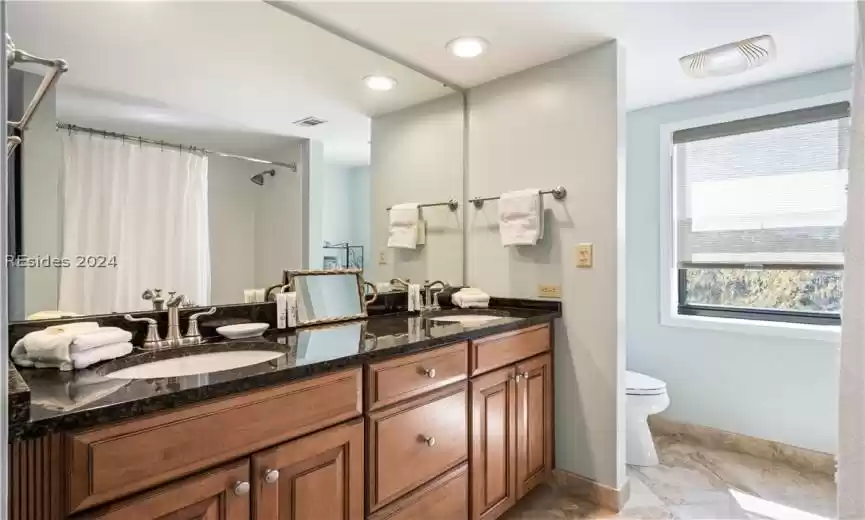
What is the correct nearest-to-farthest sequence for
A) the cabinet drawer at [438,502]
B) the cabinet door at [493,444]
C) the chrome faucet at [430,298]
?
the cabinet drawer at [438,502] → the cabinet door at [493,444] → the chrome faucet at [430,298]

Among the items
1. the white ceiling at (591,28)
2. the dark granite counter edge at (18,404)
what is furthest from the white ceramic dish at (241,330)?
the white ceiling at (591,28)

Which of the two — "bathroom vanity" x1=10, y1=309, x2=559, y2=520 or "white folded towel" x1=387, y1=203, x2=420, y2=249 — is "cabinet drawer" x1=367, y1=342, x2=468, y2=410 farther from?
"white folded towel" x1=387, y1=203, x2=420, y2=249

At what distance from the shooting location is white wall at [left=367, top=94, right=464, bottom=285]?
2316 mm

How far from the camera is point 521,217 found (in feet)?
7.29

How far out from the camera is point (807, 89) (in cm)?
238

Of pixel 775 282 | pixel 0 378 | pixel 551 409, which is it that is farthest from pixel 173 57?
pixel 775 282

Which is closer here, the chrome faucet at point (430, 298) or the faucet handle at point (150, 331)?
the faucet handle at point (150, 331)

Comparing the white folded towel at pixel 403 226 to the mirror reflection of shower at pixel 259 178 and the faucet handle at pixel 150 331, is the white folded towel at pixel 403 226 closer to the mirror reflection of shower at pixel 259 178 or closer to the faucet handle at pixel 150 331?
the mirror reflection of shower at pixel 259 178

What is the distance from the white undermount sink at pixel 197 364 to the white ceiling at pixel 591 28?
1.30 metres

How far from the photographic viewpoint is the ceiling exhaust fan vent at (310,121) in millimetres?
1918

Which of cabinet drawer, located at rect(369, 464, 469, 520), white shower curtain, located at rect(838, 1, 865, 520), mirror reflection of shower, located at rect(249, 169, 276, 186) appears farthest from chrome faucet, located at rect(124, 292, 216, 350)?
white shower curtain, located at rect(838, 1, 865, 520)

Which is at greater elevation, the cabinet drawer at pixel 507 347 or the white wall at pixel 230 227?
the white wall at pixel 230 227

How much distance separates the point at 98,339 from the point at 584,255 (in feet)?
5.98

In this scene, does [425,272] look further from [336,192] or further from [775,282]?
[775,282]
